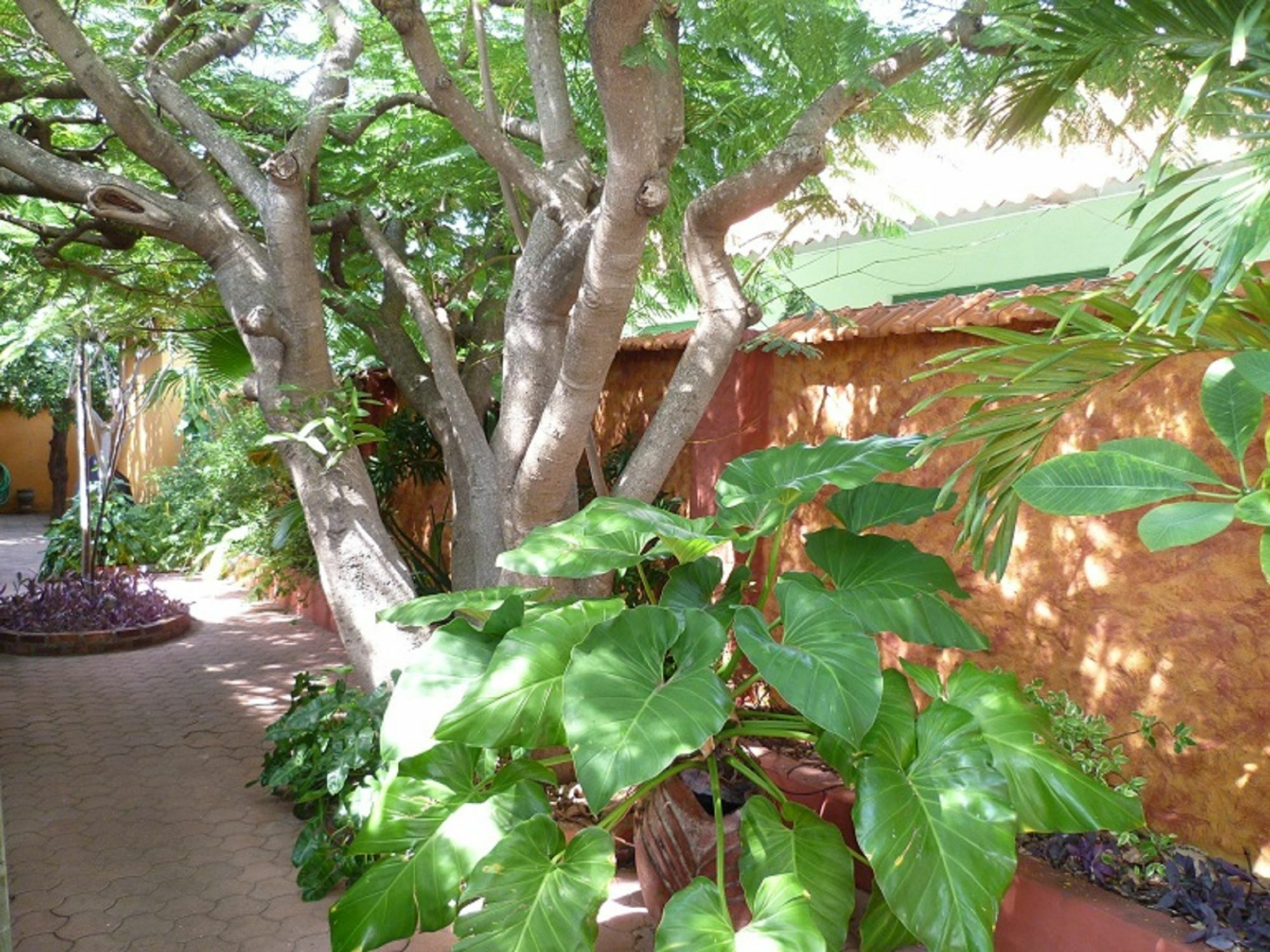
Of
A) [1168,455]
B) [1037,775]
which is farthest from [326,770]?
[1168,455]

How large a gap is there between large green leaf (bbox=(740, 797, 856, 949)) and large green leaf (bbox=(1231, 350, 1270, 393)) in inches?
63.5

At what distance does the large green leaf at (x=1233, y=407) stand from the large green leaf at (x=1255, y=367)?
0.12m

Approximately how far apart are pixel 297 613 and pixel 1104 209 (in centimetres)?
710

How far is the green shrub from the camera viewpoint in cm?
365

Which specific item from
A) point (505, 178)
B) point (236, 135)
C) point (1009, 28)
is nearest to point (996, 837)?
point (1009, 28)

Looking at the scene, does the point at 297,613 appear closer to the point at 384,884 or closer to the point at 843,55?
the point at 384,884

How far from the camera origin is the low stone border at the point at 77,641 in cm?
768

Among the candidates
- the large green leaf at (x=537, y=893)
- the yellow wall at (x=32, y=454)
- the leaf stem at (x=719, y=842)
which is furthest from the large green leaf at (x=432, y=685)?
the yellow wall at (x=32, y=454)

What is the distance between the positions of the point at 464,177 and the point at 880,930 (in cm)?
405

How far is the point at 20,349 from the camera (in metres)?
→ 6.83

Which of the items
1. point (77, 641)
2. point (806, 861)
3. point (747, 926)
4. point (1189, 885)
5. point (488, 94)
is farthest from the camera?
point (77, 641)

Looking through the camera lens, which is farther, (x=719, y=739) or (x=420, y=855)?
(x=719, y=739)

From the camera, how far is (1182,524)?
1.64 metres

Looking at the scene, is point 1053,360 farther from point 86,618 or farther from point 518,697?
point 86,618
